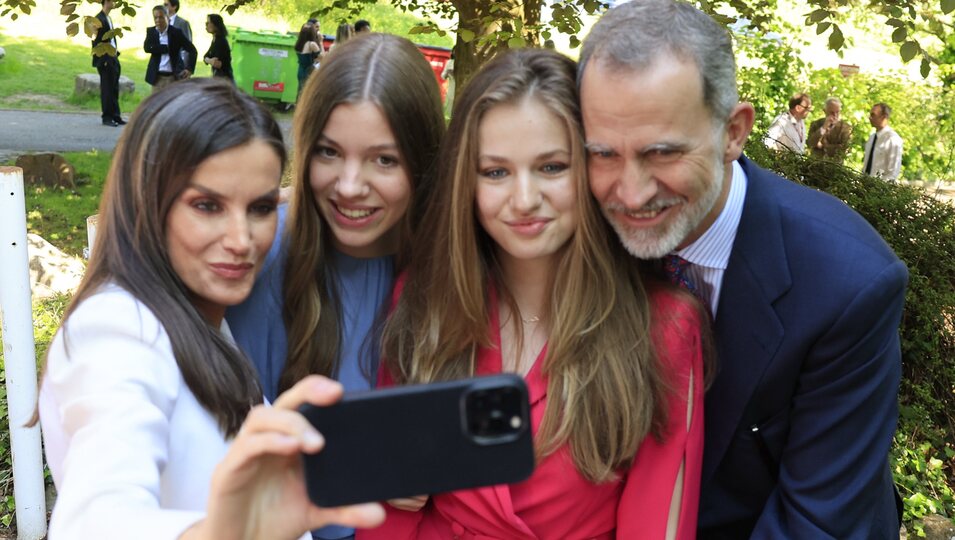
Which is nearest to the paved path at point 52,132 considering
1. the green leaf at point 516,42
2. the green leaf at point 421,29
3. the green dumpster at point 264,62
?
the green dumpster at point 264,62

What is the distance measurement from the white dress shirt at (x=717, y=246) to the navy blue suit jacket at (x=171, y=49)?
41.9ft

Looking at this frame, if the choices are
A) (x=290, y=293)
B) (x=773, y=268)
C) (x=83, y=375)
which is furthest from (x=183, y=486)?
(x=773, y=268)

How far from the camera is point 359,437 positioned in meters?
1.20

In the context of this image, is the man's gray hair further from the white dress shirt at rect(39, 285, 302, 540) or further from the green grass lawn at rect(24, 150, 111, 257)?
the green grass lawn at rect(24, 150, 111, 257)

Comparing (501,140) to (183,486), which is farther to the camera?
(501,140)

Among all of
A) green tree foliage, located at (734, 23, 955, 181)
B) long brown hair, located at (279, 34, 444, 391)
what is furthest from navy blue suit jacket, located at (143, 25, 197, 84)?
long brown hair, located at (279, 34, 444, 391)

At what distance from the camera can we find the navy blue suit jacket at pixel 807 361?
2230 millimetres

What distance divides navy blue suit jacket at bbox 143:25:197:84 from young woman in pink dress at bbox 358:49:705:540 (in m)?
12.6

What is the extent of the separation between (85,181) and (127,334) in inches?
372

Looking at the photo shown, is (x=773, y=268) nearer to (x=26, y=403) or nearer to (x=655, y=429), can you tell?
(x=655, y=429)

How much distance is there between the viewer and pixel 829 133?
11.2 meters

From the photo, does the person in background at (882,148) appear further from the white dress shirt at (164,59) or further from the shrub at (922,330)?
the white dress shirt at (164,59)

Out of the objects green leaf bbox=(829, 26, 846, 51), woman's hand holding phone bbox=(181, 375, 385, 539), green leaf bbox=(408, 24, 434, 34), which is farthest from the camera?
green leaf bbox=(408, 24, 434, 34)

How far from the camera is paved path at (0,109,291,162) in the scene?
12.3m
